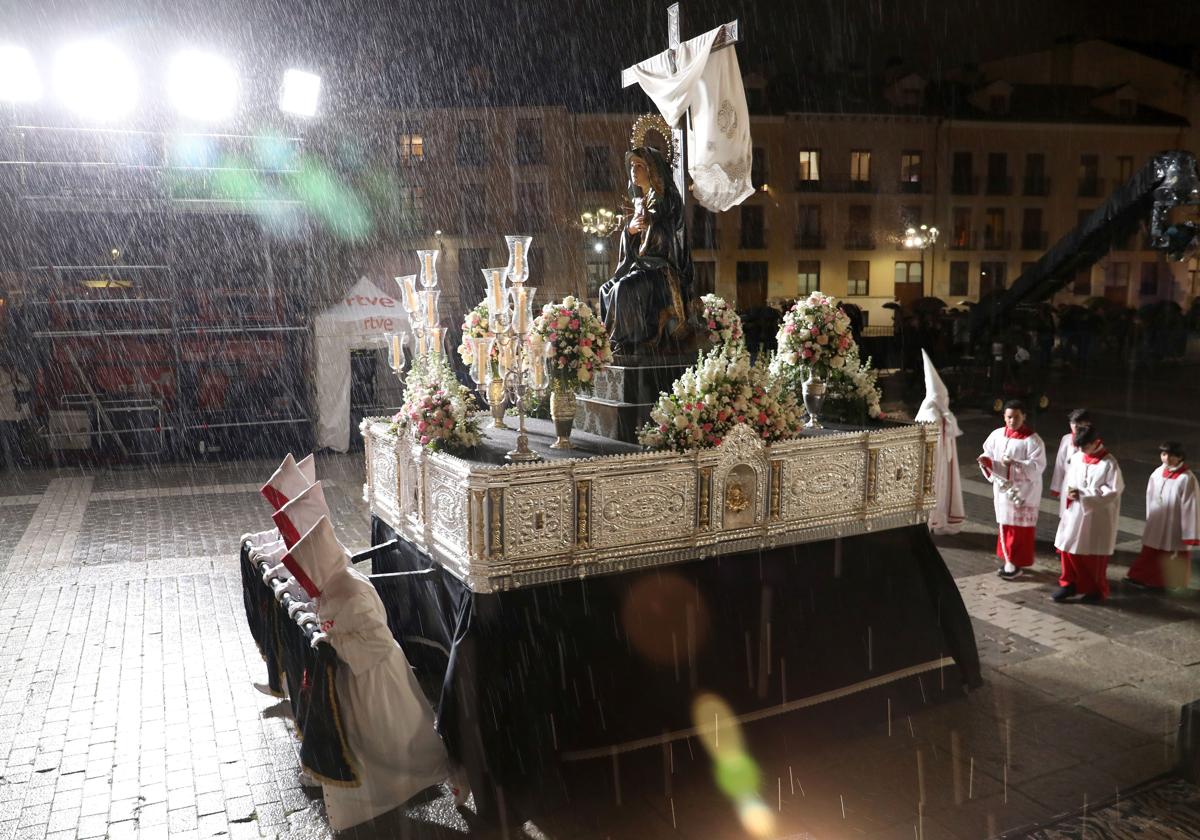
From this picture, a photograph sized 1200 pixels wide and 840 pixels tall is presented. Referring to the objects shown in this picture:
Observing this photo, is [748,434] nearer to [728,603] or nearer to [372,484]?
[728,603]

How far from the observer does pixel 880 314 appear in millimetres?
A: 42188

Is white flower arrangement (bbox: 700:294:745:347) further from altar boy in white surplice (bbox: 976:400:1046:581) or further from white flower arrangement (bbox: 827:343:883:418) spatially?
altar boy in white surplice (bbox: 976:400:1046:581)

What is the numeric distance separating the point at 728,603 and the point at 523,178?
28.4m

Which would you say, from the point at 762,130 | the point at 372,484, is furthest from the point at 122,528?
the point at 762,130

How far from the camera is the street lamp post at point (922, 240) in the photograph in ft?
121

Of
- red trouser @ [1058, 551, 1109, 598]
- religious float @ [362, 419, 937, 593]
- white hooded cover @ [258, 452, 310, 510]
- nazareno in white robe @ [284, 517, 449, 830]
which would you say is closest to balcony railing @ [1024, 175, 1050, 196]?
red trouser @ [1058, 551, 1109, 598]

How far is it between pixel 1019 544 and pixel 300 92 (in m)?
12.4

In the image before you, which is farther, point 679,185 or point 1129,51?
point 1129,51

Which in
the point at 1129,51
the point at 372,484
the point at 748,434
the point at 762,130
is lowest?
the point at 372,484

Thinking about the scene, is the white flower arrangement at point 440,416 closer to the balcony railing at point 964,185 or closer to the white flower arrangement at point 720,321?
the white flower arrangement at point 720,321

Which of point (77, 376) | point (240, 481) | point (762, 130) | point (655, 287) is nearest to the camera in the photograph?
point (655, 287)

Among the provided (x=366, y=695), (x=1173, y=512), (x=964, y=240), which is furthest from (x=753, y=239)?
(x=366, y=695)

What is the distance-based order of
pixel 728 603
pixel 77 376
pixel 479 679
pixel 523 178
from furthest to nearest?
1. pixel 523 178
2. pixel 77 376
3. pixel 728 603
4. pixel 479 679

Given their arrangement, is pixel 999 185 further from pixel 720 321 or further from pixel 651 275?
pixel 651 275
